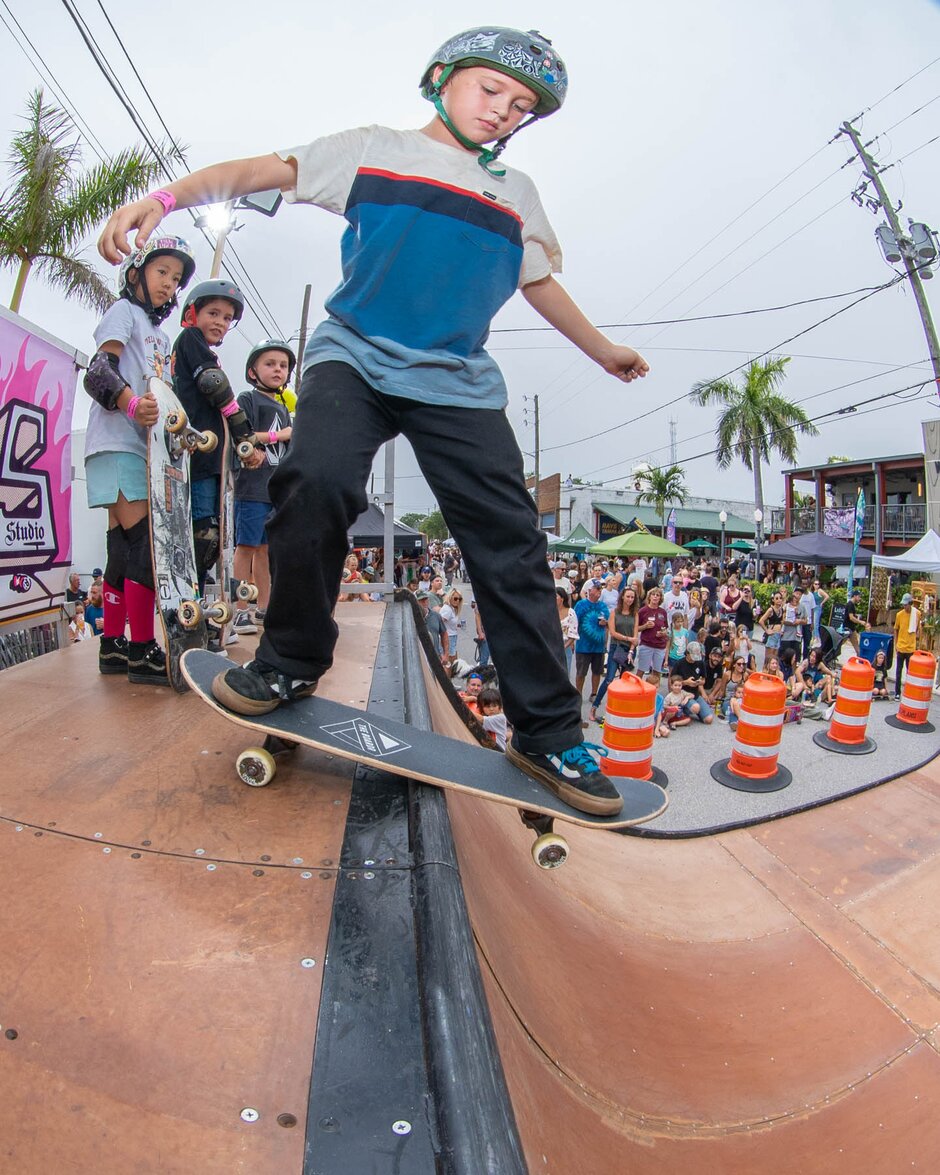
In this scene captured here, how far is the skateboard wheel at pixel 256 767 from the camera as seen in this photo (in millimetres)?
1914

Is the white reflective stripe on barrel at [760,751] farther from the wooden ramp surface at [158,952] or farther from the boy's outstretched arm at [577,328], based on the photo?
the wooden ramp surface at [158,952]

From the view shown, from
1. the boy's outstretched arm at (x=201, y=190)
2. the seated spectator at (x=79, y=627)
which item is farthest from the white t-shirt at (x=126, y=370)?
the seated spectator at (x=79, y=627)

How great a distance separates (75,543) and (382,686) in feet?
40.9

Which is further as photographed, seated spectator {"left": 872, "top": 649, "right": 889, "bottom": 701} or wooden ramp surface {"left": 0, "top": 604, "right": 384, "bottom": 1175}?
seated spectator {"left": 872, "top": 649, "right": 889, "bottom": 701}

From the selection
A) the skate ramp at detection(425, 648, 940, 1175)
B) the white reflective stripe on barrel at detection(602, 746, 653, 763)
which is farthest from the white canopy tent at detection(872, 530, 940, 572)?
the skate ramp at detection(425, 648, 940, 1175)

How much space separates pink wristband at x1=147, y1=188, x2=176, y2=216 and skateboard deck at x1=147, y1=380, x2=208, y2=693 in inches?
44.8

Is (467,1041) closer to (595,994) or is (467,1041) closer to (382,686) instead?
(595,994)

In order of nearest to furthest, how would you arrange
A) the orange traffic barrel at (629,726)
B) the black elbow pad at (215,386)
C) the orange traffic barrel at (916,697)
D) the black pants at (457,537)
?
the black pants at (457,537)
the black elbow pad at (215,386)
the orange traffic barrel at (629,726)
the orange traffic barrel at (916,697)

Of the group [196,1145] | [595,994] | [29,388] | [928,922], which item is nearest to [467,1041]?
[196,1145]

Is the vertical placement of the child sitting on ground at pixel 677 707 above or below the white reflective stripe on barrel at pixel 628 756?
below

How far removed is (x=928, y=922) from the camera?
350 centimetres

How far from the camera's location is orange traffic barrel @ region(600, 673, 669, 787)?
5.55 meters

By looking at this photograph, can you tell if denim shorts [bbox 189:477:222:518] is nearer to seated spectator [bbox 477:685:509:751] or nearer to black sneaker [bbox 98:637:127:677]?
black sneaker [bbox 98:637:127:677]

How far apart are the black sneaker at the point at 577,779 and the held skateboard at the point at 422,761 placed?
25mm
